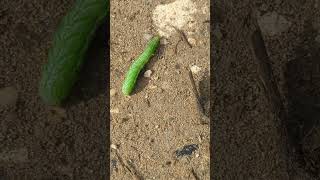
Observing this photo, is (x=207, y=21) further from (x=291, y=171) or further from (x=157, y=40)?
(x=291, y=171)

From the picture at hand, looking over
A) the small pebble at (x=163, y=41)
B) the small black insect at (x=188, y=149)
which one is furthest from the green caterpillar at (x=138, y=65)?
the small black insect at (x=188, y=149)

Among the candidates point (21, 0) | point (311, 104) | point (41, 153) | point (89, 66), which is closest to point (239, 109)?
point (311, 104)

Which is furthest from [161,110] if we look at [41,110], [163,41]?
[41,110]

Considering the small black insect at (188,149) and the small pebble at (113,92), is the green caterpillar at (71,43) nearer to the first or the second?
the small pebble at (113,92)

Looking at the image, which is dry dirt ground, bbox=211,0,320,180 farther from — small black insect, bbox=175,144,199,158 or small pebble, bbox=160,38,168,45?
small pebble, bbox=160,38,168,45

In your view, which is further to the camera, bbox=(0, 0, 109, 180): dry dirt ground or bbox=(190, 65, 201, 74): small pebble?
bbox=(0, 0, 109, 180): dry dirt ground

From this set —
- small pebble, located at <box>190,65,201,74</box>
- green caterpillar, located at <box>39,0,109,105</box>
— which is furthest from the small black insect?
green caterpillar, located at <box>39,0,109,105</box>
